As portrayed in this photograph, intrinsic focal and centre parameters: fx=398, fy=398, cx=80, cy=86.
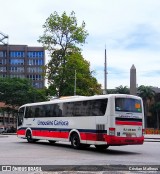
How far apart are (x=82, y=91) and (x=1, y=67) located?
313 ft

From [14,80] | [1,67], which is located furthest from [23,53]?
[14,80]

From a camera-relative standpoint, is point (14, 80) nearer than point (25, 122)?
No

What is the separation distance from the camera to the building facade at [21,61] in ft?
471

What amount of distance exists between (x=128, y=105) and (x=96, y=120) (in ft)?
5.81

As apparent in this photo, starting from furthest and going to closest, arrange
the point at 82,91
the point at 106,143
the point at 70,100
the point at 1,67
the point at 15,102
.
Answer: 1. the point at 1,67
2. the point at 15,102
3. the point at 82,91
4. the point at 70,100
5. the point at 106,143

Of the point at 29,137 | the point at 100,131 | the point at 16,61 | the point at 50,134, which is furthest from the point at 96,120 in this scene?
the point at 16,61

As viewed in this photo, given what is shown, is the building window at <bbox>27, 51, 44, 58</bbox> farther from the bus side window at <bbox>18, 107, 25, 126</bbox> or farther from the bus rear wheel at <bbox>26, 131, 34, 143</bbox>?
the bus rear wheel at <bbox>26, 131, 34, 143</bbox>

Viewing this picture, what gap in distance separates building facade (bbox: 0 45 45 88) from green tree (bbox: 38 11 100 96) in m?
88.0

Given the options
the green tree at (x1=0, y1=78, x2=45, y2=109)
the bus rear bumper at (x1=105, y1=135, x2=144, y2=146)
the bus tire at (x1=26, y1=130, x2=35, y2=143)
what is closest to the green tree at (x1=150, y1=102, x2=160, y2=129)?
the green tree at (x1=0, y1=78, x2=45, y2=109)

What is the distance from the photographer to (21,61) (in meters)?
144

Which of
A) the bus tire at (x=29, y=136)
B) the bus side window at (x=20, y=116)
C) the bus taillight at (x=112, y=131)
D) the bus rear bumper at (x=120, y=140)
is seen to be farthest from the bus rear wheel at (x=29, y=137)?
the bus taillight at (x=112, y=131)

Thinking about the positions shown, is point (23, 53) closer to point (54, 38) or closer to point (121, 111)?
point (54, 38)

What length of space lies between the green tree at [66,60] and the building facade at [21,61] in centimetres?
8796

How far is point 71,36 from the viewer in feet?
180
